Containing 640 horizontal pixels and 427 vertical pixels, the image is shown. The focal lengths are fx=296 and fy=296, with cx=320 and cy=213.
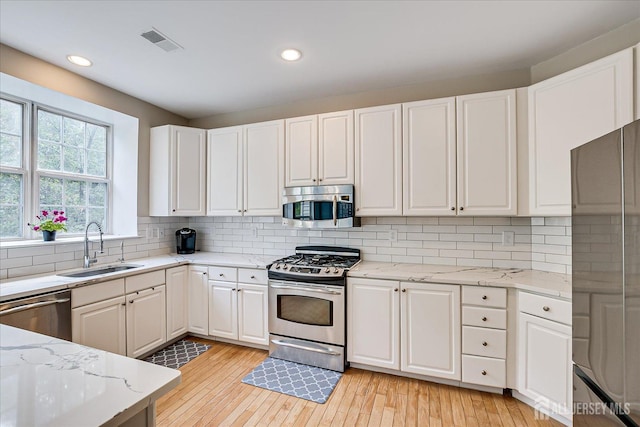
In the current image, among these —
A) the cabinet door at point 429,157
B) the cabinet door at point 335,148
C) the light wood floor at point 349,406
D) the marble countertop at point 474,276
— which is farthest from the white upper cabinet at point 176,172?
the cabinet door at point 429,157

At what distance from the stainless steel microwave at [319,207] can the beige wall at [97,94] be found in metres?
1.68

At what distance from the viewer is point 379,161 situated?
271cm

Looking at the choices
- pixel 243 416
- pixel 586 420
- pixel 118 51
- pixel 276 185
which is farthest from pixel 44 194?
pixel 586 420

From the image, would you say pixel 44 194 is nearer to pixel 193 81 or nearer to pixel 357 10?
pixel 193 81

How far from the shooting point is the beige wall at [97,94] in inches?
88.6

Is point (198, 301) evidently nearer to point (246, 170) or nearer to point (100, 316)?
point (100, 316)

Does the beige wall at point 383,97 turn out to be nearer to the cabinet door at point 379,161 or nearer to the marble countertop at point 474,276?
the cabinet door at point 379,161

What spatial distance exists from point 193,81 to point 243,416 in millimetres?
2827

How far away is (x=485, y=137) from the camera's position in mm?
2395

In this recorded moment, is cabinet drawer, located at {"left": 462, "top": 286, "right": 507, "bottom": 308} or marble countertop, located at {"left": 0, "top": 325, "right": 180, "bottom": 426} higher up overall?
marble countertop, located at {"left": 0, "top": 325, "right": 180, "bottom": 426}

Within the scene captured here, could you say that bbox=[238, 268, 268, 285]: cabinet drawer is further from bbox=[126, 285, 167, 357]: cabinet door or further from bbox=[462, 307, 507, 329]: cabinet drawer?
bbox=[462, 307, 507, 329]: cabinet drawer

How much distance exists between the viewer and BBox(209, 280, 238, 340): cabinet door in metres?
2.98

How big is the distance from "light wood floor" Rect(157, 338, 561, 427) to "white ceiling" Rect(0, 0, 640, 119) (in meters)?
2.61

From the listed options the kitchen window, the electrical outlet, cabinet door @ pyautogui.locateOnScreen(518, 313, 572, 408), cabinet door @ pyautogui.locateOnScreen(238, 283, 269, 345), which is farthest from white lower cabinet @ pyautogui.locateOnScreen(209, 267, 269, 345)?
the electrical outlet
